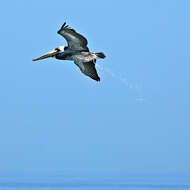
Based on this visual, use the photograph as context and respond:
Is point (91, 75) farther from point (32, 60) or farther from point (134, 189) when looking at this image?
point (134, 189)

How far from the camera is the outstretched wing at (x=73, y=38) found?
22812 mm

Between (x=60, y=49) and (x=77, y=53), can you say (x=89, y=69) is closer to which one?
(x=77, y=53)

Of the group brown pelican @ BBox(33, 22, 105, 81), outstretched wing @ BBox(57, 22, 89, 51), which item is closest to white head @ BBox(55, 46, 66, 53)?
brown pelican @ BBox(33, 22, 105, 81)

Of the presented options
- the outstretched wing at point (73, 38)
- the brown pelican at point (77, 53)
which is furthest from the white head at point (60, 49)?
the outstretched wing at point (73, 38)

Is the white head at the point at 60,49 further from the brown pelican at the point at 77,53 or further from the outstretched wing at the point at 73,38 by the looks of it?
the outstretched wing at the point at 73,38

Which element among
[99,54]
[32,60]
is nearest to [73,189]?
[32,60]

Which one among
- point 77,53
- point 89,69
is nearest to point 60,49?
point 77,53

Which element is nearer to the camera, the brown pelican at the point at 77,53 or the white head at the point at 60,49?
the brown pelican at the point at 77,53

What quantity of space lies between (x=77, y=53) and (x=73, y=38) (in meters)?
1.07

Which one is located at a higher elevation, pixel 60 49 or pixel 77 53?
pixel 60 49

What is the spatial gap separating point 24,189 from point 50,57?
28.9m

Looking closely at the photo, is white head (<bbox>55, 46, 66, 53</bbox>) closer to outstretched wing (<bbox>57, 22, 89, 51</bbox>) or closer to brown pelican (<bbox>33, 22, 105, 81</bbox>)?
brown pelican (<bbox>33, 22, 105, 81</bbox>)

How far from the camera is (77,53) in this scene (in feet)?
79.8

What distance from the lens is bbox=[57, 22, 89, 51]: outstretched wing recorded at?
898 inches
